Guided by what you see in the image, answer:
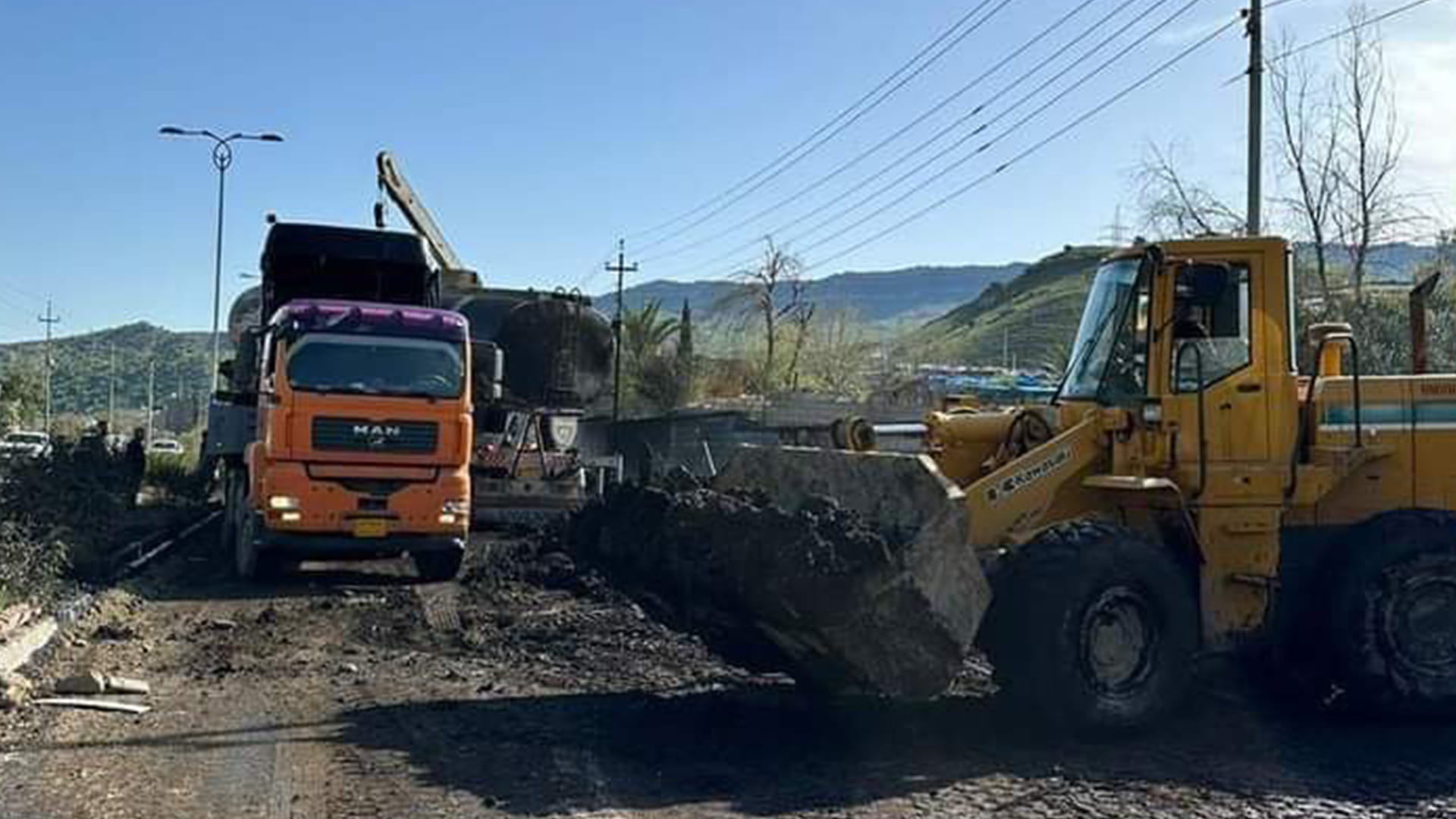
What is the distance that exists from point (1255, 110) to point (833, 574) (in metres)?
17.3

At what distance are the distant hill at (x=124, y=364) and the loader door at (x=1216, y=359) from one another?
86006 mm

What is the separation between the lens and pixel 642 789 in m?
7.94

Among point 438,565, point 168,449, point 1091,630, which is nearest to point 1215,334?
point 1091,630

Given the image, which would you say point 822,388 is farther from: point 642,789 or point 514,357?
point 642,789

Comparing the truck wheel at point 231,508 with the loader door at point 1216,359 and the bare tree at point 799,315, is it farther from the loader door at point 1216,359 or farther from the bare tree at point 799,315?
the bare tree at point 799,315

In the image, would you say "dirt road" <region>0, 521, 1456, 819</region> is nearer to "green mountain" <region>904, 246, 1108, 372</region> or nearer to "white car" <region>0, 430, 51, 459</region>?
"white car" <region>0, 430, 51, 459</region>

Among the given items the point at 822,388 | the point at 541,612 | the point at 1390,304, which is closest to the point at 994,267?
the point at 822,388

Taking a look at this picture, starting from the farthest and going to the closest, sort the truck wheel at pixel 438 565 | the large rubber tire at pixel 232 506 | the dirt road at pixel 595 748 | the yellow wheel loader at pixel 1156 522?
the large rubber tire at pixel 232 506 < the truck wheel at pixel 438 565 < the yellow wheel loader at pixel 1156 522 < the dirt road at pixel 595 748

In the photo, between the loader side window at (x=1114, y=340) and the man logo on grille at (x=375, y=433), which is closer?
the loader side window at (x=1114, y=340)

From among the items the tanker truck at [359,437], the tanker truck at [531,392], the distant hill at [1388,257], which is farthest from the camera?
the distant hill at [1388,257]

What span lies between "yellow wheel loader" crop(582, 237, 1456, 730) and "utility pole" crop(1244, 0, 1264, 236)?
12394 millimetres

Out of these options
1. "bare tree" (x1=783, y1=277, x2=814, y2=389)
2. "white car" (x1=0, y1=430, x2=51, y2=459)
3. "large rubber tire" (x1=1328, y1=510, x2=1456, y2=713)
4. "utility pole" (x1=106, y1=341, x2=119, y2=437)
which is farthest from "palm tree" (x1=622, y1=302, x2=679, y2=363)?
"large rubber tire" (x1=1328, y1=510, x2=1456, y2=713)

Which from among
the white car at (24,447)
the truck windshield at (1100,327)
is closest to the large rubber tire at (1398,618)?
the truck windshield at (1100,327)

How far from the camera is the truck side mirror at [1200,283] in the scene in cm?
997
